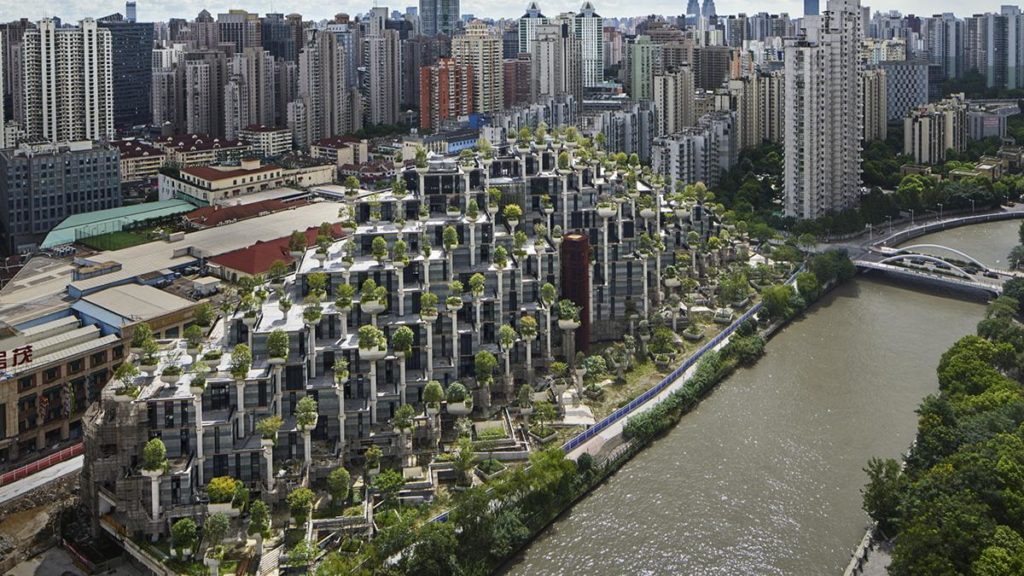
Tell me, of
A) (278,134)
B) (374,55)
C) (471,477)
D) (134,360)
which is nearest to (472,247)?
(471,477)

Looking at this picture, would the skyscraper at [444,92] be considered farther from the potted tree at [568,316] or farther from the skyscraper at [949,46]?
the skyscraper at [949,46]

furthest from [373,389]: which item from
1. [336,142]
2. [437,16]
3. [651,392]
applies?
[437,16]

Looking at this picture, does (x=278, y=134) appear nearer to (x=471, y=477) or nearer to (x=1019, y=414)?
(x=471, y=477)

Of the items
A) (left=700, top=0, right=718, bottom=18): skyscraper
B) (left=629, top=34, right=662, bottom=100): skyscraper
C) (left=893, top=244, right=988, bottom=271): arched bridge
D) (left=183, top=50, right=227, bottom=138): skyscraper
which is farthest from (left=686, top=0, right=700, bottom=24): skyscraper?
(left=893, top=244, right=988, bottom=271): arched bridge

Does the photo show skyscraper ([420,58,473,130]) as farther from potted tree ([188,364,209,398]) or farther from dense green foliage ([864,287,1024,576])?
dense green foliage ([864,287,1024,576])

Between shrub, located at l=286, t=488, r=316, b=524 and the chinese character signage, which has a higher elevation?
the chinese character signage
